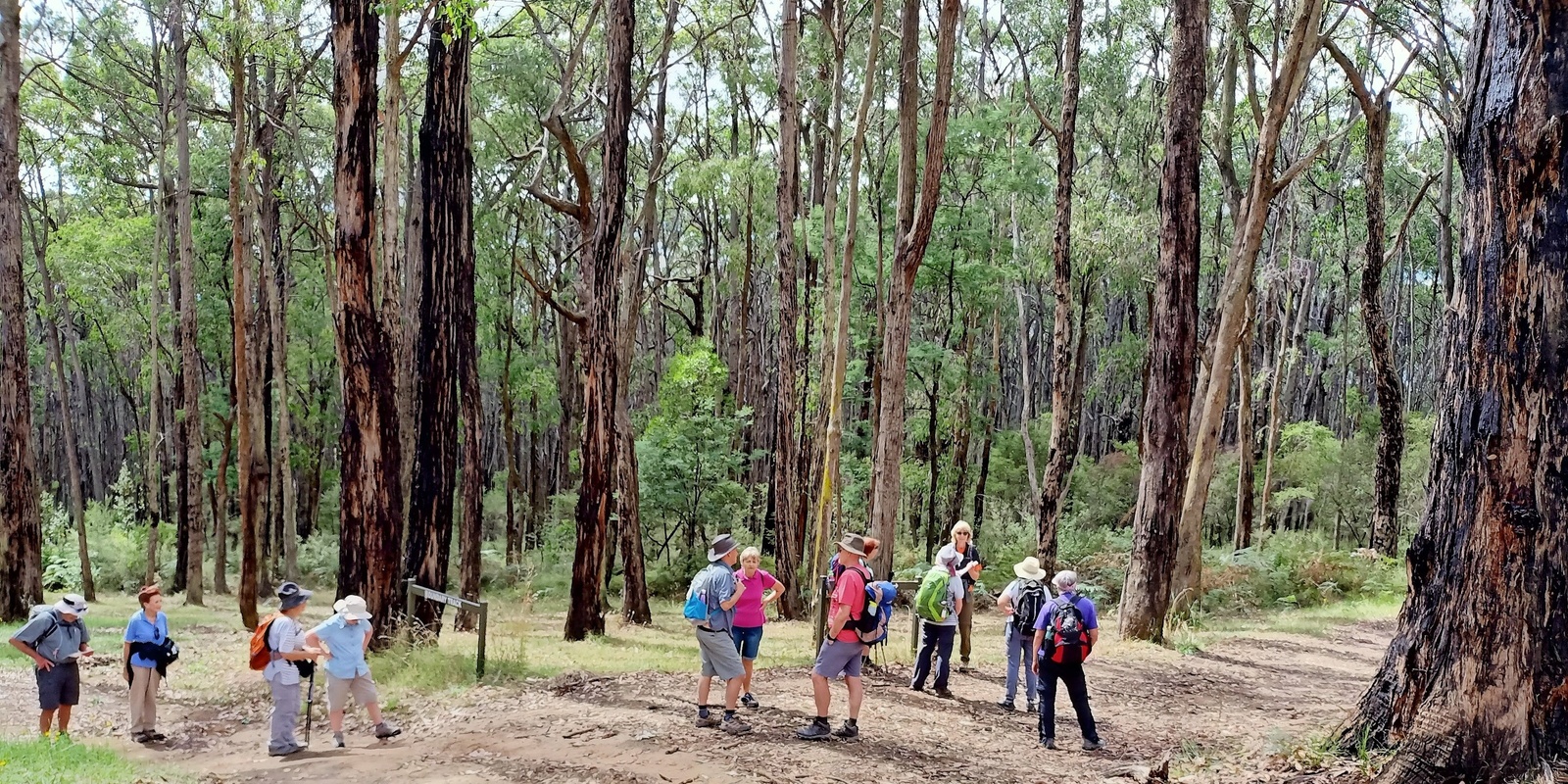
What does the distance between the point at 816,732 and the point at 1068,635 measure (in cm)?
208

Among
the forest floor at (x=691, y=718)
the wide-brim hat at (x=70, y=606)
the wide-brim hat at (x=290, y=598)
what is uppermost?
the wide-brim hat at (x=290, y=598)

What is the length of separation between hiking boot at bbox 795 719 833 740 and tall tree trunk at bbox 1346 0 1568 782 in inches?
158

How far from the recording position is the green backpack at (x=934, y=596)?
31.2 ft

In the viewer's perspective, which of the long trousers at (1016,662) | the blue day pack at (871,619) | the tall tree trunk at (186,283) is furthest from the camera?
the tall tree trunk at (186,283)

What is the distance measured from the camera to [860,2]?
2677 cm

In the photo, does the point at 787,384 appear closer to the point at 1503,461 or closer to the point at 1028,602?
the point at 1028,602

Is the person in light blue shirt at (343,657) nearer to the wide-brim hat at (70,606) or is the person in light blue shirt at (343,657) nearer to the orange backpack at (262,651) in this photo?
the orange backpack at (262,651)

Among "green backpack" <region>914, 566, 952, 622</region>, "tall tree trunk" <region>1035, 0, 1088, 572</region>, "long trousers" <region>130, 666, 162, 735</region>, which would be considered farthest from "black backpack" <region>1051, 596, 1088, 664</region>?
"tall tree trunk" <region>1035, 0, 1088, 572</region>

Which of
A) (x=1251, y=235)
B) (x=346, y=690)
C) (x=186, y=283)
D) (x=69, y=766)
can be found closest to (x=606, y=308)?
(x=346, y=690)

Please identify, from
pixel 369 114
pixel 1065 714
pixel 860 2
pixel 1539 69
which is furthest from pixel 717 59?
pixel 1539 69

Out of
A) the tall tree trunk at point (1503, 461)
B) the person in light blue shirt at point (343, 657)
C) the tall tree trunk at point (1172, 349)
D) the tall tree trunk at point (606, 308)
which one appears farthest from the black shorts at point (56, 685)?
the tall tree trunk at point (1172, 349)

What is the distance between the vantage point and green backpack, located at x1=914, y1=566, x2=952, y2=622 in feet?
31.2

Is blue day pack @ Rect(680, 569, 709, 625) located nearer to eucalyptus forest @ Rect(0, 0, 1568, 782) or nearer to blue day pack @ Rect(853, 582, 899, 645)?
blue day pack @ Rect(853, 582, 899, 645)

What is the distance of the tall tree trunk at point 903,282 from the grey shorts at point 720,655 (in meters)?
4.80
